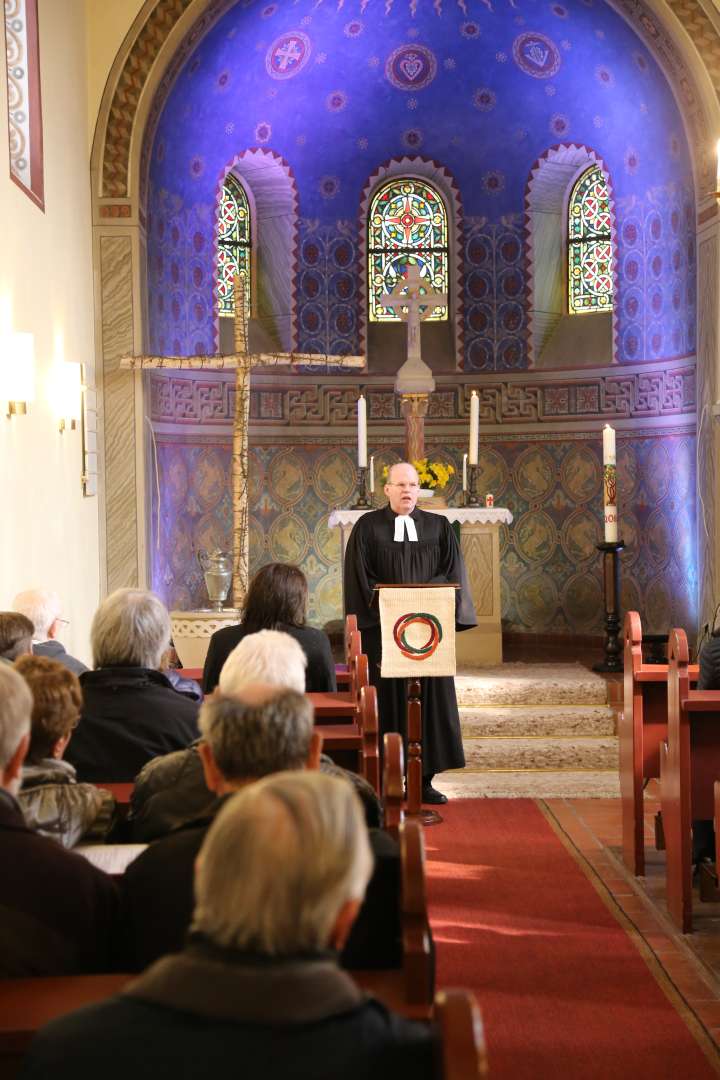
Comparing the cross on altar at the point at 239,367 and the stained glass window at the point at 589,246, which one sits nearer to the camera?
the cross on altar at the point at 239,367

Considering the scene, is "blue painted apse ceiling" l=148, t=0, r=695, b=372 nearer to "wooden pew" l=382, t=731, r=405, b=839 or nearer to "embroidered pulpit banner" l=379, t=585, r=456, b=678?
"embroidered pulpit banner" l=379, t=585, r=456, b=678

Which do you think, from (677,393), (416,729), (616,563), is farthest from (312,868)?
(677,393)

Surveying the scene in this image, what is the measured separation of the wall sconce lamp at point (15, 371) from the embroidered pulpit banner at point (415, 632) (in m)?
2.19

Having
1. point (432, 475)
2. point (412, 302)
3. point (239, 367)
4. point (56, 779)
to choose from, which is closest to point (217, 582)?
point (239, 367)

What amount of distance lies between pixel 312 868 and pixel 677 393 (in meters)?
10.7

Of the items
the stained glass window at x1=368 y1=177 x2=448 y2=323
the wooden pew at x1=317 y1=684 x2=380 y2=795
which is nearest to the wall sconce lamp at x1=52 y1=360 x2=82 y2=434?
the wooden pew at x1=317 y1=684 x2=380 y2=795

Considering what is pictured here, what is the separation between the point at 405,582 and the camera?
7.64 m

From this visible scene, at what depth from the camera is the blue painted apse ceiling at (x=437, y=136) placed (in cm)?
1138

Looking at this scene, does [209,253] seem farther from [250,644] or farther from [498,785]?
[250,644]

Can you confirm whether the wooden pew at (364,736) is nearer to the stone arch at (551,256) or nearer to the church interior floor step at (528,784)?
the church interior floor step at (528,784)

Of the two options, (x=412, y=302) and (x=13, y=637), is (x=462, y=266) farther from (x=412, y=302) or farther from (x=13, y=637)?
(x=13, y=637)

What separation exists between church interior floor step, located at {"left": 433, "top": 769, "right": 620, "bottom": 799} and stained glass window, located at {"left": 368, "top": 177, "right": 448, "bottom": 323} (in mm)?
6192

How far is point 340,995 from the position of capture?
1.56 metres

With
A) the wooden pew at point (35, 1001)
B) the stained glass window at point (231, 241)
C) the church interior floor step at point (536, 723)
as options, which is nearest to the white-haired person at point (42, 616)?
the wooden pew at point (35, 1001)
